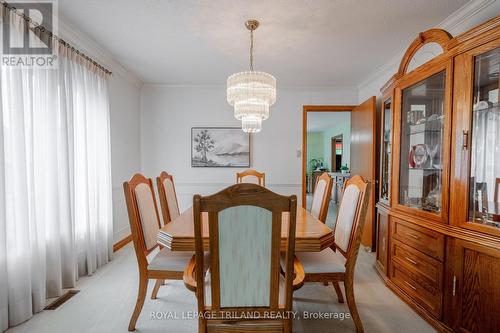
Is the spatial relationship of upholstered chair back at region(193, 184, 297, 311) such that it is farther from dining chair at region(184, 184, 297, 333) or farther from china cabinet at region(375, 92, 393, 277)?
china cabinet at region(375, 92, 393, 277)

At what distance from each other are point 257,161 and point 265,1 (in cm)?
259

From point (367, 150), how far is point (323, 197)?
4.95 ft

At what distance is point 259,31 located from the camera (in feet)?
7.45

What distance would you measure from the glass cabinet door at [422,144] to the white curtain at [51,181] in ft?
10.2

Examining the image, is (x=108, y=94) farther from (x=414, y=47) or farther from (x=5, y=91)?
(x=414, y=47)

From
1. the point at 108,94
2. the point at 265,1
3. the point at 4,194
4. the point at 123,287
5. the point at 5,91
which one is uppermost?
the point at 265,1

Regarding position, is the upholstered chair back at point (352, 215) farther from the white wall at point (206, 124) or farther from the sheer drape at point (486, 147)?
the white wall at point (206, 124)

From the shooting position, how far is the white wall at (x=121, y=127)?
3105 millimetres

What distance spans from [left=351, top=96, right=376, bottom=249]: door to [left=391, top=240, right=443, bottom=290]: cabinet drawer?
90 cm

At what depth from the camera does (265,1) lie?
6.02ft

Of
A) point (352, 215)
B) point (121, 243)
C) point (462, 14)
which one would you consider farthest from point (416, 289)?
point (121, 243)

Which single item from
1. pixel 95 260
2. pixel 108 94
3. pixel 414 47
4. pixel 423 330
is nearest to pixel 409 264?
pixel 423 330

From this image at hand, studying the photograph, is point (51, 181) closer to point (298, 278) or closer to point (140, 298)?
point (140, 298)

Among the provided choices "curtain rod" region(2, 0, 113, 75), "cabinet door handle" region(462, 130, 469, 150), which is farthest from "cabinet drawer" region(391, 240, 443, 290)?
"curtain rod" region(2, 0, 113, 75)
